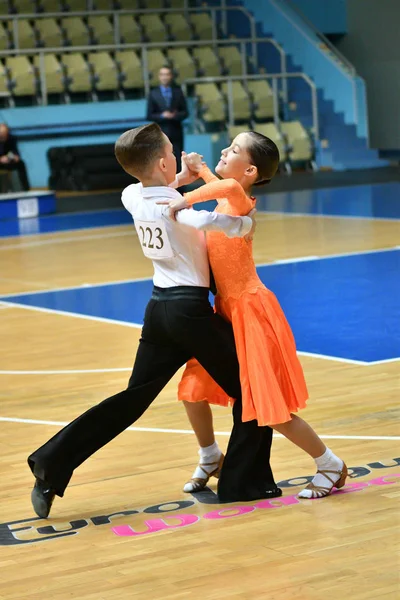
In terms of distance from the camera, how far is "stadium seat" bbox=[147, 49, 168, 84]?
2111cm

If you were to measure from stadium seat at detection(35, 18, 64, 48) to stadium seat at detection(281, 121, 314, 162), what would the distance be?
4302 mm

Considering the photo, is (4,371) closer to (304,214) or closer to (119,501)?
(119,501)

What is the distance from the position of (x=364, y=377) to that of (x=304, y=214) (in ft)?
29.4

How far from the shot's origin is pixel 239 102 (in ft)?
70.6

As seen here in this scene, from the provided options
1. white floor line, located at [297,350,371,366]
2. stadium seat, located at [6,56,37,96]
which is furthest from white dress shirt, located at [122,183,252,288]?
stadium seat, located at [6,56,37,96]

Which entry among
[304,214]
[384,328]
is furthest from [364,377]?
[304,214]

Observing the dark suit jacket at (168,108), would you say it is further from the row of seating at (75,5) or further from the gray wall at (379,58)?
the gray wall at (379,58)

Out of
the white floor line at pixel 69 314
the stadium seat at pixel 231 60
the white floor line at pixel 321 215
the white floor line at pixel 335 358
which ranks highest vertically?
the stadium seat at pixel 231 60

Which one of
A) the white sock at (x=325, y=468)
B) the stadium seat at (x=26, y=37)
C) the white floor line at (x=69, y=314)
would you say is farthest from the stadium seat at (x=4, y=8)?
the white sock at (x=325, y=468)

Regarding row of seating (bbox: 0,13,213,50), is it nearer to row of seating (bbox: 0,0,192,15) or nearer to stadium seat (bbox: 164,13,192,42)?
stadium seat (bbox: 164,13,192,42)

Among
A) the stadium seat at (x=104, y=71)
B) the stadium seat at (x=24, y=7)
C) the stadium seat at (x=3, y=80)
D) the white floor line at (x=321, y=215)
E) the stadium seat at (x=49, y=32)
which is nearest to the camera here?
the white floor line at (x=321, y=215)

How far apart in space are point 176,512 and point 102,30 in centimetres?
1818

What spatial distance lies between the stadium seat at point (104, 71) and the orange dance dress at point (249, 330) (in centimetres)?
1662

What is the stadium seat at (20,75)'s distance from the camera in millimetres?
19828
